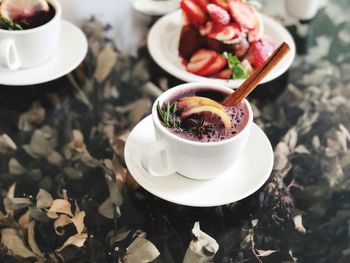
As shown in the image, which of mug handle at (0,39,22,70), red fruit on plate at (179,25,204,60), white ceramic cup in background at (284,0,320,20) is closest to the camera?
mug handle at (0,39,22,70)

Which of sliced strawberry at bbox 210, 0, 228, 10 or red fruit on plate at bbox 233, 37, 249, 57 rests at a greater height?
sliced strawberry at bbox 210, 0, 228, 10

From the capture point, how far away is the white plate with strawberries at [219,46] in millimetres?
1104

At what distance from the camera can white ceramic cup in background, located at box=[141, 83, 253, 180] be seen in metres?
0.82

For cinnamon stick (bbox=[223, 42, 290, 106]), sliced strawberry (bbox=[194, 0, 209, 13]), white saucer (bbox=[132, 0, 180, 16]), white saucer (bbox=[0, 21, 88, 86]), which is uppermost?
cinnamon stick (bbox=[223, 42, 290, 106])

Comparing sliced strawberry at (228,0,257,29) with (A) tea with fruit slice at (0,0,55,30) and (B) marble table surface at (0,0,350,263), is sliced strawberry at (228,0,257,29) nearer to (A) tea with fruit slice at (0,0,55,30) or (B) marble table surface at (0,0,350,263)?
(B) marble table surface at (0,0,350,263)

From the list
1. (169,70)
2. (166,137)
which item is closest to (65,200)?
(166,137)

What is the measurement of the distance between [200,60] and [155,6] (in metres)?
0.28

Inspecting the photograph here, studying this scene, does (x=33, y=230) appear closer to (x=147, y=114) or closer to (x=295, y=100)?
(x=147, y=114)

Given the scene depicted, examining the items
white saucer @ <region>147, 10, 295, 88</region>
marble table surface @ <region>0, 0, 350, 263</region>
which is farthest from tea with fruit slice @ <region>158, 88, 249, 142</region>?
white saucer @ <region>147, 10, 295, 88</region>

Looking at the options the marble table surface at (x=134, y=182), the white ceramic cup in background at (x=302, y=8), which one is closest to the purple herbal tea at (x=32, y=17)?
the marble table surface at (x=134, y=182)

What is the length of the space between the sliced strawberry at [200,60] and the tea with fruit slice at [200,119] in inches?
9.9

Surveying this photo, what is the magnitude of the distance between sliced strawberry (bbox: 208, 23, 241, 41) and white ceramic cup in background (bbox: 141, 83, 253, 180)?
0.91 ft

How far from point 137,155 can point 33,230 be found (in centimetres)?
20

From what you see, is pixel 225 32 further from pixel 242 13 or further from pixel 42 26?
pixel 42 26
